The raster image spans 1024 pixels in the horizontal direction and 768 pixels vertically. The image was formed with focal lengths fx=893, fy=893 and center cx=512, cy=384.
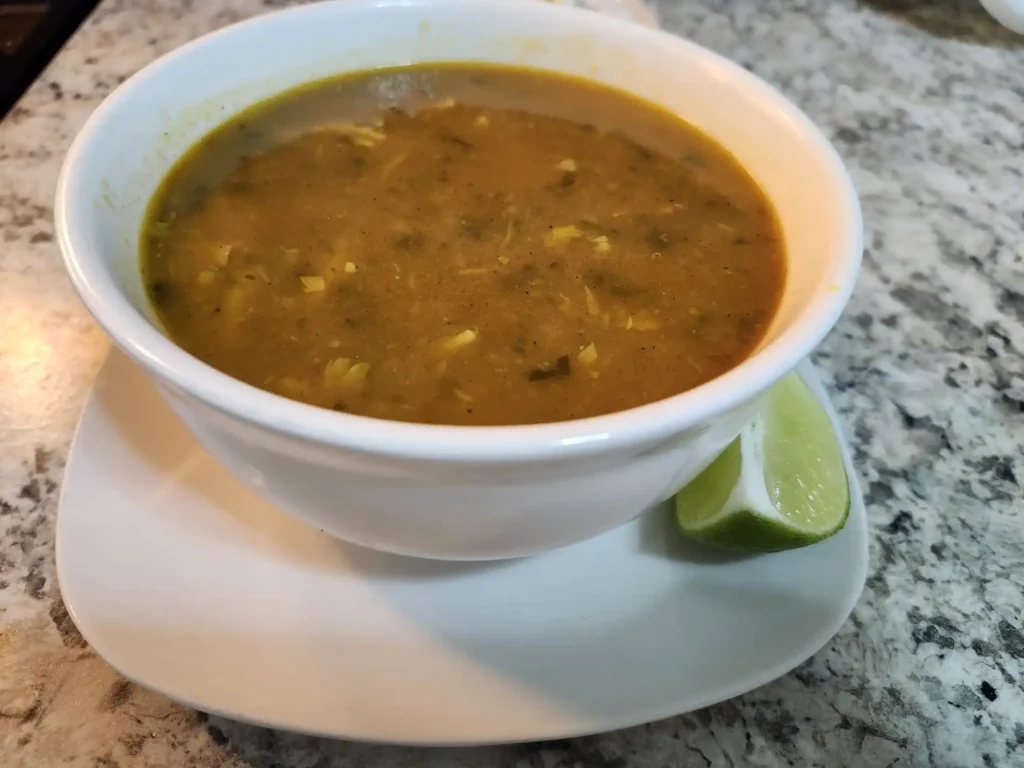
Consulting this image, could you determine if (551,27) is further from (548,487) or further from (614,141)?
(548,487)

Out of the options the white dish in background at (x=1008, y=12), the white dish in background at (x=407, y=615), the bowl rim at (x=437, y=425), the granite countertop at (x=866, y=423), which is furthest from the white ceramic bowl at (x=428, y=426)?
the white dish in background at (x=1008, y=12)

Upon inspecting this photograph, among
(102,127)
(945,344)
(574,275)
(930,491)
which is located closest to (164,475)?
(102,127)

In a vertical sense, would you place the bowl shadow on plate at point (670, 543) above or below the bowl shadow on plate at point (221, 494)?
below

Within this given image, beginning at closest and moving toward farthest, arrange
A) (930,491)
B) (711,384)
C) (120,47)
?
1. (711,384)
2. (930,491)
3. (120,47)

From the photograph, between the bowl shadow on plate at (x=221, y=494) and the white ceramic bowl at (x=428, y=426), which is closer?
the white ceramic bowl at (x=428, y=426)

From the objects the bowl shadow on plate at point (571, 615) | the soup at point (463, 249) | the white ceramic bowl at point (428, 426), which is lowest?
the bowl shadow on plate at point (571, 615)

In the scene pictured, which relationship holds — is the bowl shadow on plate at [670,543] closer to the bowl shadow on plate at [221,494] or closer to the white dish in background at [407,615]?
the white dish in background at [407,615]

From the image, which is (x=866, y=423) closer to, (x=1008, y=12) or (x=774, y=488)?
(x=774, y=488)
